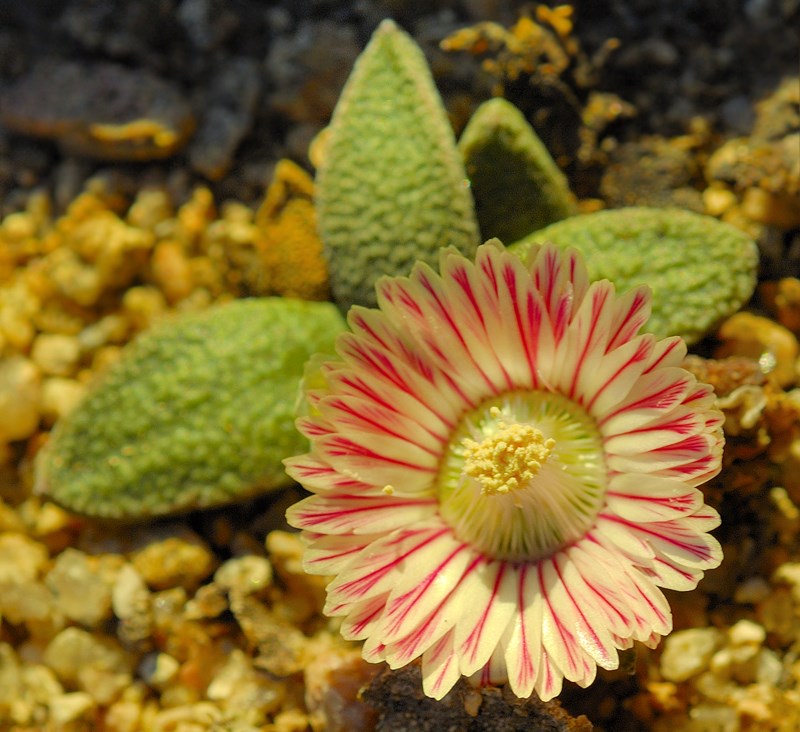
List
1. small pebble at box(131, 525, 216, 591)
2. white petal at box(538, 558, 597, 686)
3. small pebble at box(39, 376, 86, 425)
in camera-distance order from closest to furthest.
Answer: white petal at box(538, 558, 597, 686), small pebble at box(131, 525, 216, 591), small pebble at box(39, 376, 86, 425)

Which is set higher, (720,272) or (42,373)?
(720,272)

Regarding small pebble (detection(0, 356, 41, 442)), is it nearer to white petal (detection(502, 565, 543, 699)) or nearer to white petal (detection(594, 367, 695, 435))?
white petal (detection(502, 565, 543, 699))

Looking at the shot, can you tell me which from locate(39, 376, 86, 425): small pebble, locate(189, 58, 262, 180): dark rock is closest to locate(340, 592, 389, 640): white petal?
locate(39, 376, 86, 425): small pebble

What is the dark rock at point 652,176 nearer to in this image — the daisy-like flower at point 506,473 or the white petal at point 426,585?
the daisy-like flower at point 506,473

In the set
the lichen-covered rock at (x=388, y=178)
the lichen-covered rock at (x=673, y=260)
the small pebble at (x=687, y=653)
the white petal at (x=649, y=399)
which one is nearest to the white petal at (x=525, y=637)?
the white petal at (x=649, y=399)

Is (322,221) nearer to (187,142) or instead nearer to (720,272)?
(187,142)

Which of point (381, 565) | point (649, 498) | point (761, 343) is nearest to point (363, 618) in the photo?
point (381, 565)

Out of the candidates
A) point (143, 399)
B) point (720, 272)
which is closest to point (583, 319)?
point (720, 272)
